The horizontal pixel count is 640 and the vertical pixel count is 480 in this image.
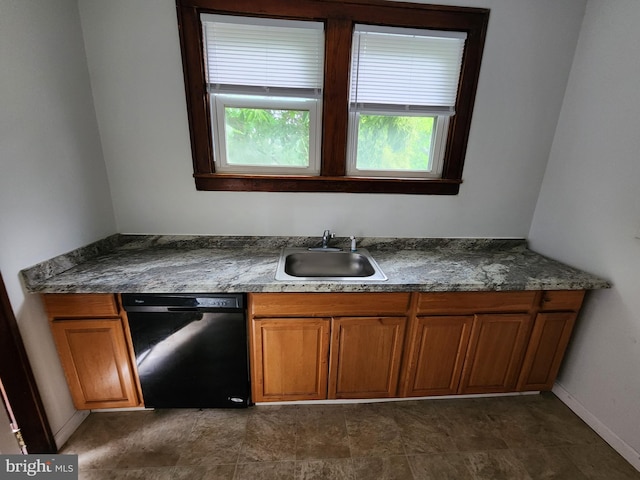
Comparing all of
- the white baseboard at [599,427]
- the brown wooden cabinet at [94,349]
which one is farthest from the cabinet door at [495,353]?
the brown wooden cabinet at [94,349]

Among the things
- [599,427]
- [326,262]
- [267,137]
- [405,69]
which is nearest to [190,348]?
[326,262]

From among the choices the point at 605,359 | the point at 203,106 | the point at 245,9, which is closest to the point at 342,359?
the point at 605,359

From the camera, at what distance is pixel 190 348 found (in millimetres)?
1413

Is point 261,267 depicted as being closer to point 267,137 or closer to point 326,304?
point 326,304

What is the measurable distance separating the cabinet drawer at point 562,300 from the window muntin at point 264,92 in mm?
1551

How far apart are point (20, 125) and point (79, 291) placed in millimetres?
771

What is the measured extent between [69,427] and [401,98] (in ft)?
8.79

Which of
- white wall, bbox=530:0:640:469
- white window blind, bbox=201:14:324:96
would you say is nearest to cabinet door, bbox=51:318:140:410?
white window blind, bbox=201:14:324:96

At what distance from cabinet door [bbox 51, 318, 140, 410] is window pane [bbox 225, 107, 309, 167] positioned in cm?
118

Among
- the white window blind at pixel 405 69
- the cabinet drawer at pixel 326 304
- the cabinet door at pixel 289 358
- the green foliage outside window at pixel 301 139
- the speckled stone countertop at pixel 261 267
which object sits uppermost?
the white window blind at pixel 405 69

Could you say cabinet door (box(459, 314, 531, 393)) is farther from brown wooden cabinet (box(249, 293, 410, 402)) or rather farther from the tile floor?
brown wooden cabinet (box(249, 293, 410, 402))

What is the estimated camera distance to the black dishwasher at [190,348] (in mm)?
1329

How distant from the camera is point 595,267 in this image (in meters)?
1.52

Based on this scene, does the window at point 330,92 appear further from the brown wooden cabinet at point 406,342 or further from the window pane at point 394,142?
the brown wooden cabinet at point 406,342
